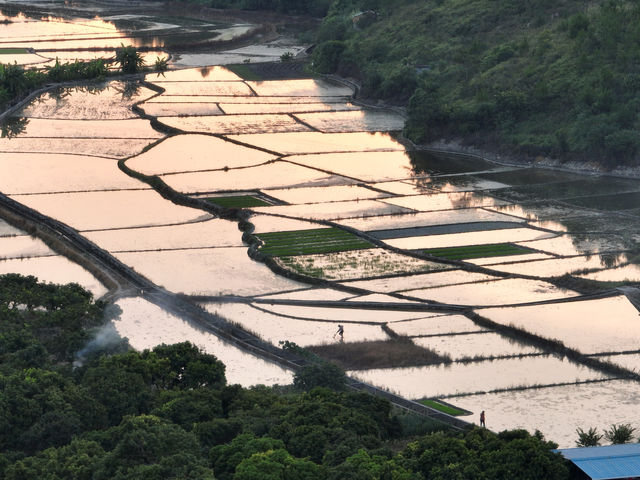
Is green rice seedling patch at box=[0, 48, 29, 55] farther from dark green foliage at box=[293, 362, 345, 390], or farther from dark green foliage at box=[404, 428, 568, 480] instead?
dark green foliage at box=[404, 428, 568, 480]

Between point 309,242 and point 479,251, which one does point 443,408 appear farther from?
point 309,242

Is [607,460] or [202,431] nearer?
[607,460]

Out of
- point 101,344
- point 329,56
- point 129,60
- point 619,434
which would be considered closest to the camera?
point 619,434

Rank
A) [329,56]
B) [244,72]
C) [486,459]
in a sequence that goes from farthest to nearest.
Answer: [244,72]
[329,56]
[486,459]

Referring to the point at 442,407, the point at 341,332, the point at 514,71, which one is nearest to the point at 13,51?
the point at 514,71

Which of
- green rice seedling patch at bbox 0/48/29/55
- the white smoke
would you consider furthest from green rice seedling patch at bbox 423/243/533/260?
green rice seedling patch at bbox 0/48/29/55
